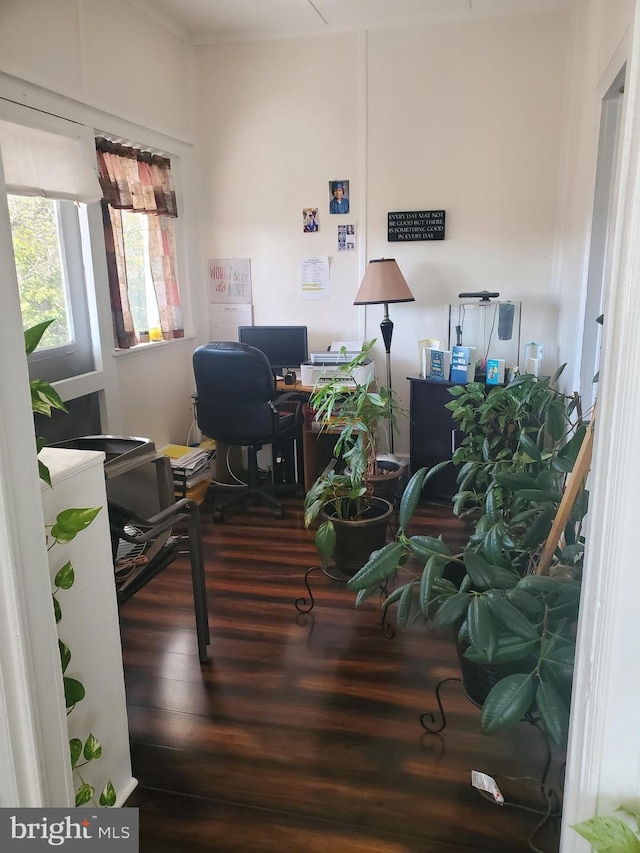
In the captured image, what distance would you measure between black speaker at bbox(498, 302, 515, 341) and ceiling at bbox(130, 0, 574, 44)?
165 cm

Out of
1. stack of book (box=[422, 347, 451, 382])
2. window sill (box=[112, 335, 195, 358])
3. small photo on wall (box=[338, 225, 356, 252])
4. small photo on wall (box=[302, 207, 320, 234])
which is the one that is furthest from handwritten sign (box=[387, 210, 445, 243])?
window sill (box=[112, 335, 195, 358])

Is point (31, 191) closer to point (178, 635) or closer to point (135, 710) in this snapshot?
point (178, 635)

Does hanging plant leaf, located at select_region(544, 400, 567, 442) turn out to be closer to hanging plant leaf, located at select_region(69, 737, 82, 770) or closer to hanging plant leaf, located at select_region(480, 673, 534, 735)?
hanging plant leaf, located at select_region(480, 673, 534, 735)

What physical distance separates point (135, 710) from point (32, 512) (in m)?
1.28

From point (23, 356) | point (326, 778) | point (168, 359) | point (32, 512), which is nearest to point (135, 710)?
point (326, 778)

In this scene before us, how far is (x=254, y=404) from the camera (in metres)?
3.51

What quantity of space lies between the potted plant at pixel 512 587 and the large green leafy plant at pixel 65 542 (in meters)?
0.73

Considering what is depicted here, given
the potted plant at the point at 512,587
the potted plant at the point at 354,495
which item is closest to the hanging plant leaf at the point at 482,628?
the potted plant at the point at 512,587

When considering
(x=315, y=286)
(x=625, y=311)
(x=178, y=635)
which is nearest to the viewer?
(x=625, y=311)

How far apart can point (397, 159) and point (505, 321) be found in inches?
48.0

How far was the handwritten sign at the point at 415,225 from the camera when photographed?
3936 millimetres

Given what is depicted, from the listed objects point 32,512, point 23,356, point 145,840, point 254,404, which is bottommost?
point 145,840

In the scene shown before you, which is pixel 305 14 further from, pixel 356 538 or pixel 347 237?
pixel 356 538

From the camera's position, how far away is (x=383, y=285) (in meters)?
3.74
